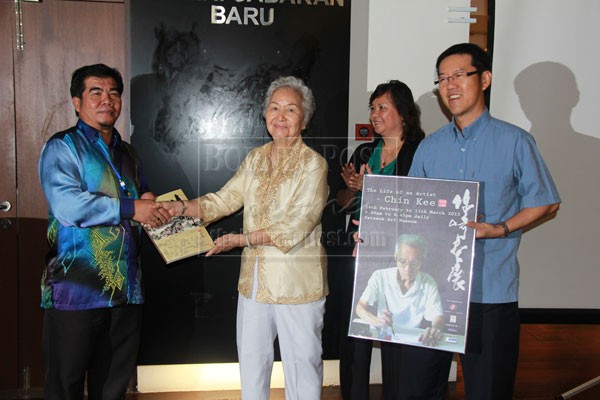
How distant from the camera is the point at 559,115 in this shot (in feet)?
9.33

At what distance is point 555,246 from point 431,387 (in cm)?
153

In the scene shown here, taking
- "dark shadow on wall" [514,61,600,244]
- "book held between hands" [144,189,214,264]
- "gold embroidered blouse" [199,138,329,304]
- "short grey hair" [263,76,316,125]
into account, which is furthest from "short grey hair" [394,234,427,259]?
"dark shadow on wall" [514,61,600,244]

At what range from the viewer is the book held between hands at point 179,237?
7.78 ft

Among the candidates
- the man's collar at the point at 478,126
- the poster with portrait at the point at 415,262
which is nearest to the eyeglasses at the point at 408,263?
the poster with portrait at the point at 415,262

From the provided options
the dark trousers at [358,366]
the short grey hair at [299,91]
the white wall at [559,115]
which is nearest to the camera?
the short grey hair at [299,91]

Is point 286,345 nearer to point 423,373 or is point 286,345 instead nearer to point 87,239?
point 423,373

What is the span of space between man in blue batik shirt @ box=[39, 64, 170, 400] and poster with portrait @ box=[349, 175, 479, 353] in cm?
109

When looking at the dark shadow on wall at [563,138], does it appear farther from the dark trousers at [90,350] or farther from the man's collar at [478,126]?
the dark trousers at [90,350]

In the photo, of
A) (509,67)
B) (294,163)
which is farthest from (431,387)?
(509,67)

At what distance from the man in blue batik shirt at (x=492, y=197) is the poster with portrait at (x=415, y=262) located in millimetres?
143

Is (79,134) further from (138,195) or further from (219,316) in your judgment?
(219,316)

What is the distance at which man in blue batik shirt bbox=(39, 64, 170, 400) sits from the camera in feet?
6.78

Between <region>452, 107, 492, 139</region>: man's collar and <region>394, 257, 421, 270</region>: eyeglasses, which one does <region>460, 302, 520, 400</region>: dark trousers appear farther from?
<region>452, 107, 492, 139</region>: man's collar

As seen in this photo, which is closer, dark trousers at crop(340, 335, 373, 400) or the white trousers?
the white trousers
